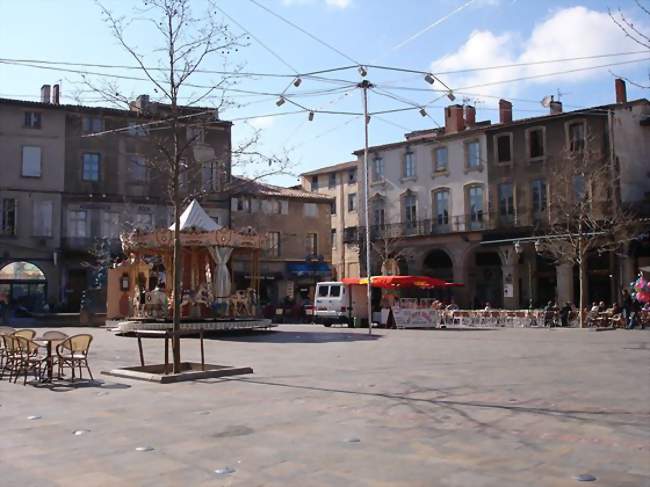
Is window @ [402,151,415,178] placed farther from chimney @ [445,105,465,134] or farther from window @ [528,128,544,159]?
window @ [528,128,544,159]

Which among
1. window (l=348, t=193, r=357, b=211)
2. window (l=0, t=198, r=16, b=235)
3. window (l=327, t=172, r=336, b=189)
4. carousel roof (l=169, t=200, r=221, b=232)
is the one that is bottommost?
carousel roof (l=169, t=200, r=221, b=232)

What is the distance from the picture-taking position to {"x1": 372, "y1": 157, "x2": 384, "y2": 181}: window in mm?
48500

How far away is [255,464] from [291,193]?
4664 centimetres

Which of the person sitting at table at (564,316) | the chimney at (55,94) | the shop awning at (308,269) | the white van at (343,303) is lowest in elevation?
the person sitting at table at (564,316)

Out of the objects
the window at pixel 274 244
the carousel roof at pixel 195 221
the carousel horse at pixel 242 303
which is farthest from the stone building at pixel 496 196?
the carousel roof at pixel 195 221

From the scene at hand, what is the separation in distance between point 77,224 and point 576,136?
2919 centimetres

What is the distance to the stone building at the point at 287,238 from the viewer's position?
163ft

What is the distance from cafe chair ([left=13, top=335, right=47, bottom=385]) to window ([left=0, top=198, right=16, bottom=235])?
32224 mm

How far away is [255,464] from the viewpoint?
5969mm

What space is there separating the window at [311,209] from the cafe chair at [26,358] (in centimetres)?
4056

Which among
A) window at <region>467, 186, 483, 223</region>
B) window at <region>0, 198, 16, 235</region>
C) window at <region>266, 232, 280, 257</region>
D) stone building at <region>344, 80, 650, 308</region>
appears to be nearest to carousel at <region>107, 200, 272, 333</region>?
stone building at <region>344, 80, 650, 308</region>

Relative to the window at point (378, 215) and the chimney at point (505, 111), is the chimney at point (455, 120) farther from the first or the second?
the window at point (378, 215)

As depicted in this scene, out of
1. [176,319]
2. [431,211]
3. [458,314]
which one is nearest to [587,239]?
[458,314]

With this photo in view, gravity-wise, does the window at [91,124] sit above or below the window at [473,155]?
above
